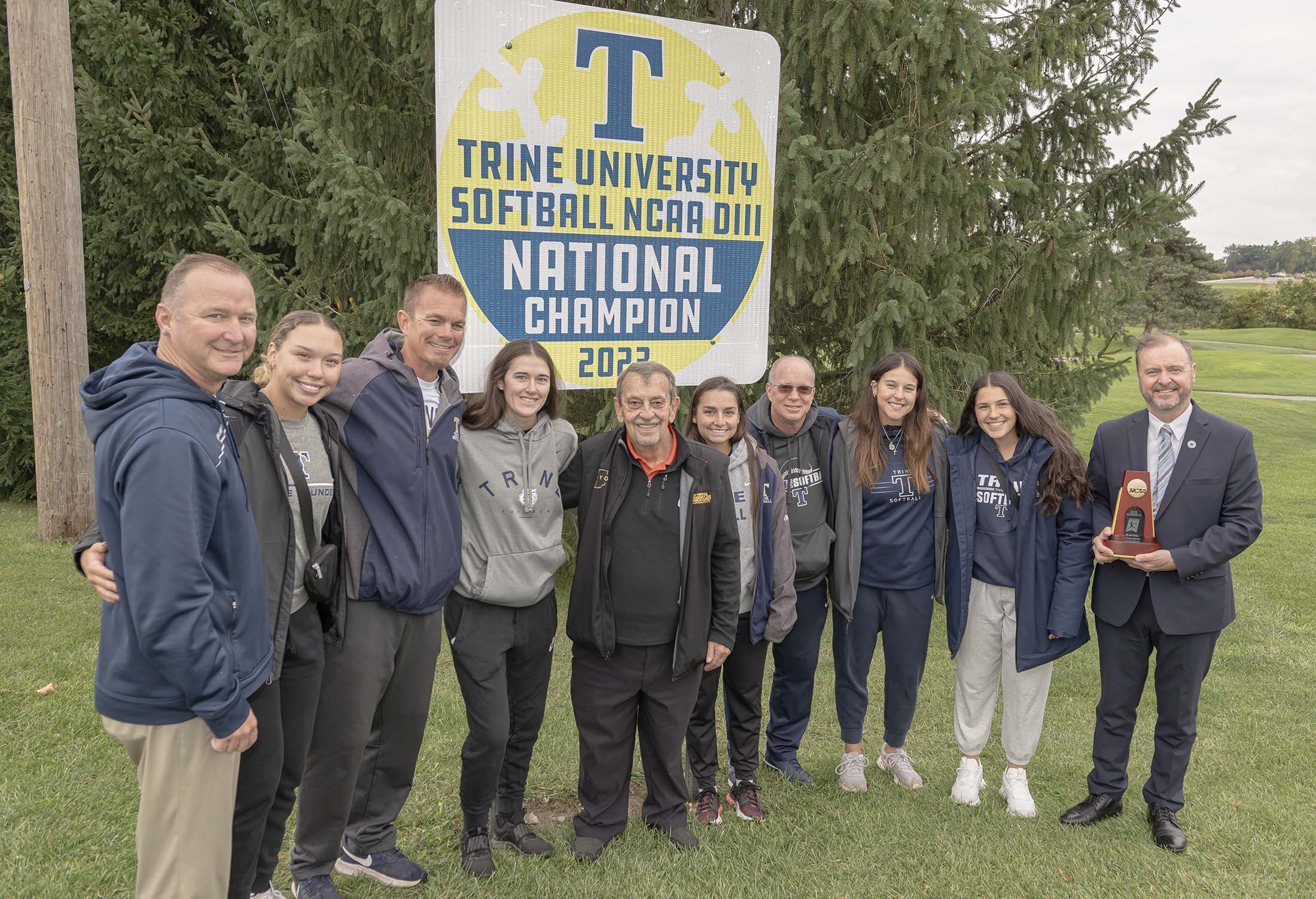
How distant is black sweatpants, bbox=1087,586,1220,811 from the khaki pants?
3473 mm

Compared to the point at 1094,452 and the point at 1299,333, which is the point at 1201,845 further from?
the point at 1299,333

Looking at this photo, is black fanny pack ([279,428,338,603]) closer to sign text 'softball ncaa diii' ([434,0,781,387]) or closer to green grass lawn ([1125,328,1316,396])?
sign text 'softball ncaa diii' ([434,0,781,387])

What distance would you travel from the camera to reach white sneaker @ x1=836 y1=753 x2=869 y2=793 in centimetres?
429

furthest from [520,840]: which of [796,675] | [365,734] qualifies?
[796,675]

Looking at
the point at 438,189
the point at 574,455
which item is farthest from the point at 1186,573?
the point at 438,189

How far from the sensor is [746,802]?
3996mm

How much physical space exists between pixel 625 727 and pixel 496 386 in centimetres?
147

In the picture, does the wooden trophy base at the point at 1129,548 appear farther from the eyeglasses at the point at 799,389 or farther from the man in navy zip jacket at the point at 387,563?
the man in navy zip jacket at the point at 387,563

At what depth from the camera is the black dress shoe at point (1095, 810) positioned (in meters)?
3.97

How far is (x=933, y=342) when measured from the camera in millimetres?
6969

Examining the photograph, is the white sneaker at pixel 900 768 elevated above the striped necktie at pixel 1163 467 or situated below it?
below

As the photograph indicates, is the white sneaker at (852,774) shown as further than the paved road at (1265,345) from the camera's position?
No

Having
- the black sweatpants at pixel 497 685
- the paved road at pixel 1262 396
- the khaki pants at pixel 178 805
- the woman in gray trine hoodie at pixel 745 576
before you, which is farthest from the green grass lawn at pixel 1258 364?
the khaki pants at pixel 178 805

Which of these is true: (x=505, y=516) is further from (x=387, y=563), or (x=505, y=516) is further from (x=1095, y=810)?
(x=1095, y=810)
